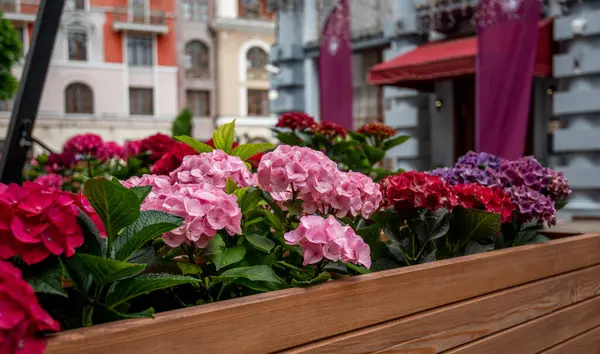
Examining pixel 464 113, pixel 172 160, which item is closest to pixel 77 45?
pixel 464 113

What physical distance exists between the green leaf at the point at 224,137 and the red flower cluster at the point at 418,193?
46 centimetres

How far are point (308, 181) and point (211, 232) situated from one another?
0.95 feet

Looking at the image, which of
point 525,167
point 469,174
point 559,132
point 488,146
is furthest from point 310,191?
point 559,132

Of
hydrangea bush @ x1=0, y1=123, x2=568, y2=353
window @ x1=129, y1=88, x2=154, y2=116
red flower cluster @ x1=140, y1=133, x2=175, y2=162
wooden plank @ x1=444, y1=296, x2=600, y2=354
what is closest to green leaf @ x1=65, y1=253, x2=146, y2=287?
hydrangea bush @ x1=0, y1=123, x2=568, y2=353

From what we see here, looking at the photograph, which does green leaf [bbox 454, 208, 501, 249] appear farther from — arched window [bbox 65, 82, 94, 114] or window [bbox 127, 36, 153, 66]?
window [bbox 127, 36, 153, 66]

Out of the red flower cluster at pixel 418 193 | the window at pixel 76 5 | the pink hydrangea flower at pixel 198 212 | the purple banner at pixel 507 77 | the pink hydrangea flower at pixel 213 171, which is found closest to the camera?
the pink hydrangea flower at pixel 198 212

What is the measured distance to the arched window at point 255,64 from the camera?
30.2m

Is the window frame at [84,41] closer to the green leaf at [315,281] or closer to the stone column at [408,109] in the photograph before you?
the stone column at [408,109]

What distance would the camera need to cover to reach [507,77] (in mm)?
7094

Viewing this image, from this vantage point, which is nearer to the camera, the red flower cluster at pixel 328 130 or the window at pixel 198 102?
the red flower cluster at pixel 328 130

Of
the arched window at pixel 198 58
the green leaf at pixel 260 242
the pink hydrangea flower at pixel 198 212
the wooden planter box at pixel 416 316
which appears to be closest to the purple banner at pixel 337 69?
the wooden planter box at pixel 416 316

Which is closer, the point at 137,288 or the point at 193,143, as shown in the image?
the point at 137,288

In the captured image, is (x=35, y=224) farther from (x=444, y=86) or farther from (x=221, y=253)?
(x=444, y=86)

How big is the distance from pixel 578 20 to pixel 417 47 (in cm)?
277
